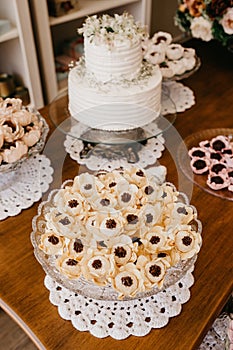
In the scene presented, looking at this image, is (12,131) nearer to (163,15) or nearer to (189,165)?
(189,165)

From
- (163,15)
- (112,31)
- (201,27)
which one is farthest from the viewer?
(163,15)

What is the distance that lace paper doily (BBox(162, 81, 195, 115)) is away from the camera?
1.17 metres

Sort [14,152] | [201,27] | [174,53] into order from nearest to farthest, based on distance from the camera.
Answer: [14,152]
[174,53]
[201,27]

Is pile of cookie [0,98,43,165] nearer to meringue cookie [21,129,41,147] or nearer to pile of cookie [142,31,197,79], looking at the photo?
meringue cookie [21,129,41,147]

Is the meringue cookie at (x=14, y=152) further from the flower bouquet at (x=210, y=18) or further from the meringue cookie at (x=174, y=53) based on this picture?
the flower bouquet at (x=210, y=18)

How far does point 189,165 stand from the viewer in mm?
956

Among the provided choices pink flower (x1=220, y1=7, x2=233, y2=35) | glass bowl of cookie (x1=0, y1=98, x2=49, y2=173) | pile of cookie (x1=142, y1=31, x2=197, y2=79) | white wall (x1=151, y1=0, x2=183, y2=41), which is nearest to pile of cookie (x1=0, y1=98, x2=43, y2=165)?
glass bowl of cookie (x1=0, y1=98, x2=49, y2=173)

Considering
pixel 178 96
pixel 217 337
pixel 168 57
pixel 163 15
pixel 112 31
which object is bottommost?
pixel 163 15

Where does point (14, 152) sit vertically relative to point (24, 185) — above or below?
above

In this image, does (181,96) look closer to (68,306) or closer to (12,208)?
(12,208)

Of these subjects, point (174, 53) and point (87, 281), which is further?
point (174, 53)

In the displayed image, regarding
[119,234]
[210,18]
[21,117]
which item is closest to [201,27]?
[210,18]

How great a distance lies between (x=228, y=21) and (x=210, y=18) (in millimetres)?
66

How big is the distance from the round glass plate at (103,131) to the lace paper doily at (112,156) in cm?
5
